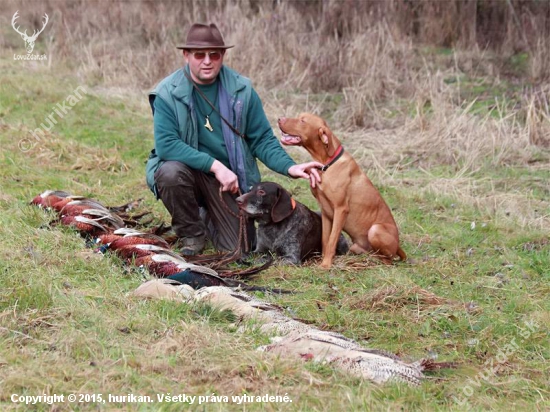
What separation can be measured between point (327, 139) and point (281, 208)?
0.65 metres

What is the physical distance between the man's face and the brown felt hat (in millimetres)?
60

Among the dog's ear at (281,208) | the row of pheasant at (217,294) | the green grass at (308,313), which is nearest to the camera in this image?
the green grass at (308,313)

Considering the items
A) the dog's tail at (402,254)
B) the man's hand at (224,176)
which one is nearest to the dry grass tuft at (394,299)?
the dog's tail at (402,254)

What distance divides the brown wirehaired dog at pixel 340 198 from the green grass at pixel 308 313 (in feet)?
0.66

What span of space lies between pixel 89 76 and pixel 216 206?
7.67m

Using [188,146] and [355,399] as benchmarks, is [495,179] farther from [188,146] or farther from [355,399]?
[355,399]

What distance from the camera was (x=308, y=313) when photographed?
4961 mm

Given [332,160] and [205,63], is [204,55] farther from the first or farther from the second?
[332,160]

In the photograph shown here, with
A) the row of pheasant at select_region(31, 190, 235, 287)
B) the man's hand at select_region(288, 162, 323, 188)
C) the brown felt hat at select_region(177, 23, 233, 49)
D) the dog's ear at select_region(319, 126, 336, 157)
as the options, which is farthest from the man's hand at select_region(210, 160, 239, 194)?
the brown felt hat at select_region(177, 23, 233, 49)

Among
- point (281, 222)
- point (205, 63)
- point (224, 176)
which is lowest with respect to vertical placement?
point (281, 222)

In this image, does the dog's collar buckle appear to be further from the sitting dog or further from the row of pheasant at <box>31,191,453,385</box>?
the row of pheasant at <box>31,191,453,385</box>

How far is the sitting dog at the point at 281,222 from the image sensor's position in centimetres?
610

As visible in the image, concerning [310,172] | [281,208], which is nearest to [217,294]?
[281,208]

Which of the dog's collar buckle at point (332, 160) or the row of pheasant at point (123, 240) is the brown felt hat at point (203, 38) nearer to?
the dog's collar buckle at point (332, 160)
